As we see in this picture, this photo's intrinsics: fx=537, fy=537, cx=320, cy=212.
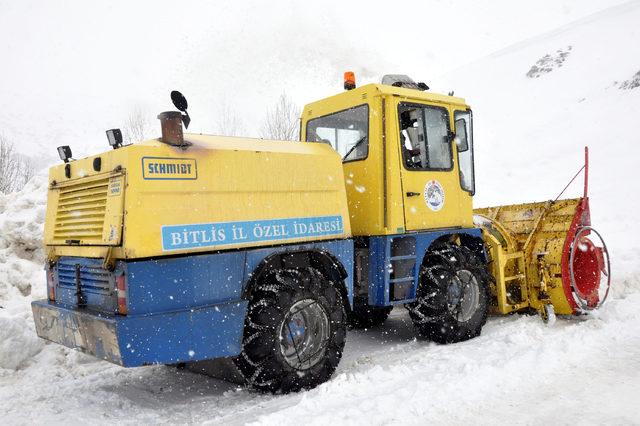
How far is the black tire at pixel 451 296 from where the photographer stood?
5.49 metres

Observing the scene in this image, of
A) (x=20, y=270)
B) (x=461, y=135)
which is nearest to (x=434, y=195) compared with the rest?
(x=461, y=135)

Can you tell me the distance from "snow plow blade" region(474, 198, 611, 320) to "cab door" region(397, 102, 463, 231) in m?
0.84

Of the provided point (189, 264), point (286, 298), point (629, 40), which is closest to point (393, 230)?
point (286, 298)

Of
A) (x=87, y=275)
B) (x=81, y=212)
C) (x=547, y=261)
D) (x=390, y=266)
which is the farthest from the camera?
(x=547, y=261)

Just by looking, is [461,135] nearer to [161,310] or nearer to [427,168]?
[427,168]

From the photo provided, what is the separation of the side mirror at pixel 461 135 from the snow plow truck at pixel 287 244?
18mm

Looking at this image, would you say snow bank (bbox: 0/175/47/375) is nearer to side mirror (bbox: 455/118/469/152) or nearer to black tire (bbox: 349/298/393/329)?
black tire (bbox: 349/298/393/329)

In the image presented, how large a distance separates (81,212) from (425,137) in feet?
10.8

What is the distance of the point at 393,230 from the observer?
5086 millimetres

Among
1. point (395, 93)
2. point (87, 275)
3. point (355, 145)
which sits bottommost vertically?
point (87, 275)

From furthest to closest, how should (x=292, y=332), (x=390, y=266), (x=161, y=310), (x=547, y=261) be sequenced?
(x=547, y=261), (x=390, y=266), (x=292, y=332), (x=161, y=310)

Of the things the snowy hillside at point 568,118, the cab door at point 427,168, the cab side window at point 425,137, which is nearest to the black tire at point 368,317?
the cab door at point 427,168

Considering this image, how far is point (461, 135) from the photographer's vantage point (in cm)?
586

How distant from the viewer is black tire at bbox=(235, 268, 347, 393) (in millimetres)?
4066
